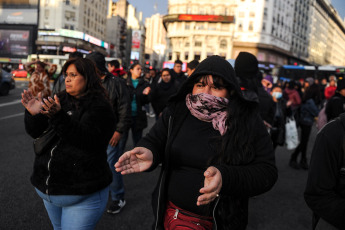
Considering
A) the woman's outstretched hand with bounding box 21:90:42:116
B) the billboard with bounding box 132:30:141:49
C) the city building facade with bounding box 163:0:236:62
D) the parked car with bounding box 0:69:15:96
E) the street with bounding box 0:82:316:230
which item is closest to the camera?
the woman's outstretched hand with bounding box 21:90:42:116

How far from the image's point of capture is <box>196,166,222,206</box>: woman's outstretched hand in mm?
1388

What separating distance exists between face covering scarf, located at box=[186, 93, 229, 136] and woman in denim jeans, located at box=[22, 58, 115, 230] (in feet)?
2.64

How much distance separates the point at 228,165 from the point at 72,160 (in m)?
1.10

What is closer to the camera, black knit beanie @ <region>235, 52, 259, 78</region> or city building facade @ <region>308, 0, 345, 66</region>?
black knit beanie @ <region>235, 52, 259, 78</region>

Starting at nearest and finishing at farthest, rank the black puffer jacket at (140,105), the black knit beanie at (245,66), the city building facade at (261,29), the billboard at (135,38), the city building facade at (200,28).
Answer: the black knit beanie at (245,66)
the black puffer jacket at (140,105)
the billboard at (135,38)
the city building facade at (261,29)
the city building facade at (200,28)

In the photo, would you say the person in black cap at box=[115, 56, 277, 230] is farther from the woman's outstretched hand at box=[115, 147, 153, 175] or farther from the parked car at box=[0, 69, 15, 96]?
the parked car at box=[0, 69, 15, 96]

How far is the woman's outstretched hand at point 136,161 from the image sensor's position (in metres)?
1.67

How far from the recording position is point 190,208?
1.80 meters

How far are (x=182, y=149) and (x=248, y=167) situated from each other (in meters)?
0.42

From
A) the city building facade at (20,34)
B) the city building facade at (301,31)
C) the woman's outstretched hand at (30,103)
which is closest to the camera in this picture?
the woman's outstretched hand at (30,103)

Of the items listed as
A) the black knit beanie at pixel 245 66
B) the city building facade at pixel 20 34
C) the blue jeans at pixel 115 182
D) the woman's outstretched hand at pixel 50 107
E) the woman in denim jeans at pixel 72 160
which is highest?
the city building facade at pixel 20 34

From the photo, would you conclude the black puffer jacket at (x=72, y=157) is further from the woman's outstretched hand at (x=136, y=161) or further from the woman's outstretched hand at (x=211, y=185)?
the woman's outstretched hand at (x=211, y=185)

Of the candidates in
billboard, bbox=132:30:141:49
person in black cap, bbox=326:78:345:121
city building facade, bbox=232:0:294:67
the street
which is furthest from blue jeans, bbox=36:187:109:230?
city building facade, bbox=232:0:294:67

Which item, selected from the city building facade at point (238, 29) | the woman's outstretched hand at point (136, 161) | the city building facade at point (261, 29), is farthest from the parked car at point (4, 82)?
the city building facade at point (261, 29)
